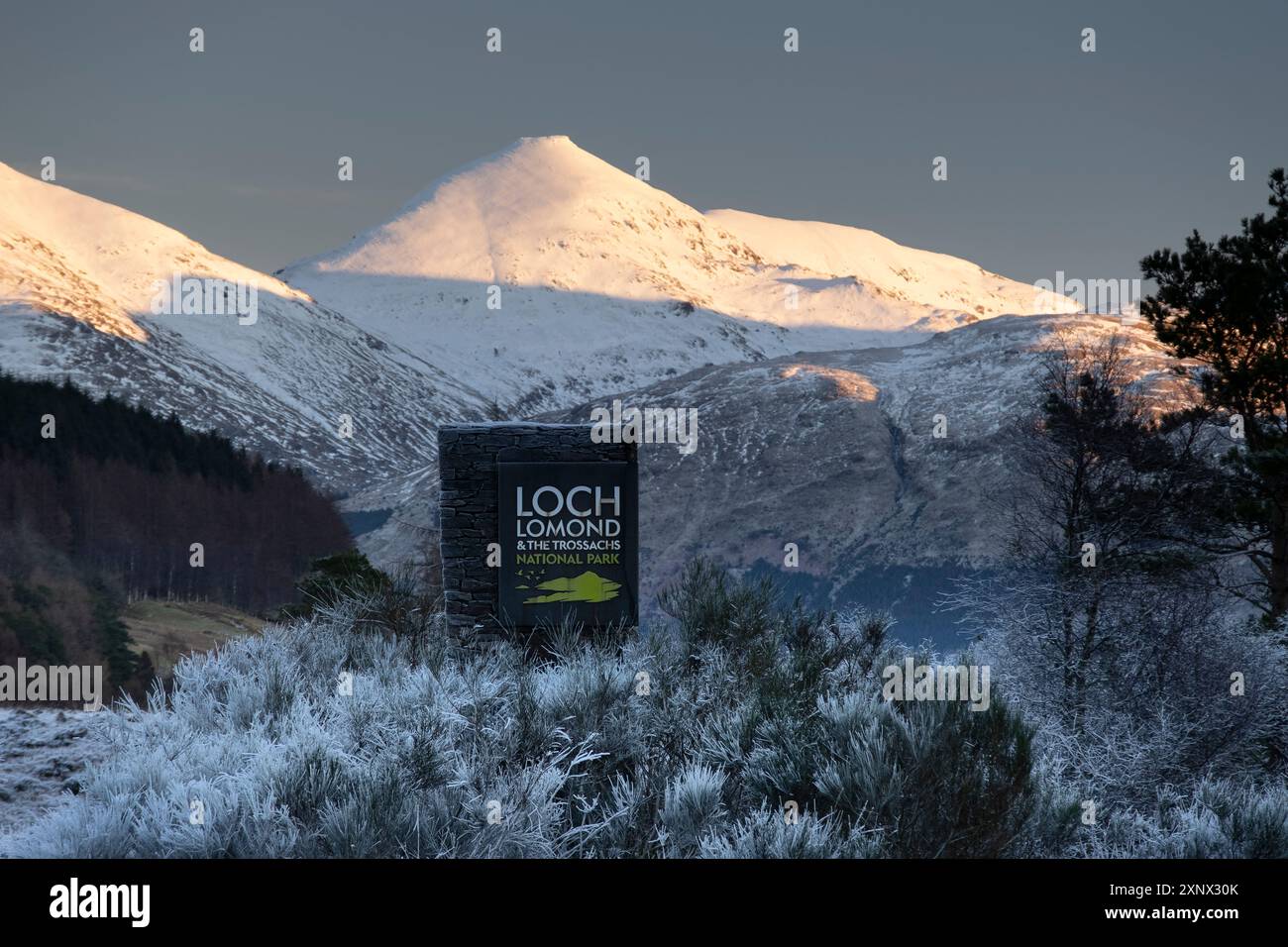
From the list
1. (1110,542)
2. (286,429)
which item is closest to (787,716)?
(1110,542)

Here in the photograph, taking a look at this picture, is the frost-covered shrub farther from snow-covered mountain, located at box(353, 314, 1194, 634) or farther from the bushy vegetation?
snow-covered mountain, located at box(353, 314, 1194, 634)

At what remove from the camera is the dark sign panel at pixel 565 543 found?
17.0 metres

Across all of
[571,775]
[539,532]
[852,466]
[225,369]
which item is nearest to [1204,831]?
[571,775]

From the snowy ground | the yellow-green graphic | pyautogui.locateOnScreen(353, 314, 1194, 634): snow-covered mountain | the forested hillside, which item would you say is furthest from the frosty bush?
pyautogui.locateOnScreen(353, 314, 1194, 634): snow-covered mountain

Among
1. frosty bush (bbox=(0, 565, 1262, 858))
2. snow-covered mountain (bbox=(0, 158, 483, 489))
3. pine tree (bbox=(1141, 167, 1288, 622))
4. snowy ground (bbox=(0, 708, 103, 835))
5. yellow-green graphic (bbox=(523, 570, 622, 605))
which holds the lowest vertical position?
snowy ground (bbox=(0, 708, 103, 835))

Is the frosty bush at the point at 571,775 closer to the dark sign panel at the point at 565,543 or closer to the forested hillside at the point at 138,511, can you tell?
the dark sign panel at the point at 565,543

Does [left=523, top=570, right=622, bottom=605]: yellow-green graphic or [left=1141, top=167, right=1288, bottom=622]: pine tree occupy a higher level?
[left=1141, top=167, right=1288, bottom=622]: pine tree

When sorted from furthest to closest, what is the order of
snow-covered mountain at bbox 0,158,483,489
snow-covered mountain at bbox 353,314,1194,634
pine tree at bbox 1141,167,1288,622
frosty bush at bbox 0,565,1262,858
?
1. snow-covered mountain at bbox 0,158,483,489
2. snow-covered mountain at bbox 353,314,1194,634
3. pine tree at bbox 1141,167,1288,622
4. frosty bush at bbox 0,565,1262,858

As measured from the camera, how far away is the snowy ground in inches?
474

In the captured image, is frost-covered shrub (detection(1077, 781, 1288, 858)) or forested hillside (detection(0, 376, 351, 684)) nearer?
frost-covered shrub (detection(1077, 781, 1288, 858))

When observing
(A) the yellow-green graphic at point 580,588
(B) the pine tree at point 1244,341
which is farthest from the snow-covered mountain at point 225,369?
(A) the yellow-green graphic at point 580,588

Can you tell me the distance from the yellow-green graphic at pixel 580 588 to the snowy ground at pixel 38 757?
5.61 metres
